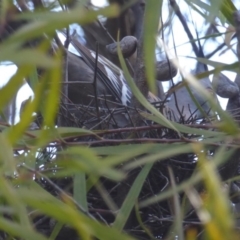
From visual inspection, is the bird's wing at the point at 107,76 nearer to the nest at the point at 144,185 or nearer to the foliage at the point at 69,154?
the nest at the point at 144,185

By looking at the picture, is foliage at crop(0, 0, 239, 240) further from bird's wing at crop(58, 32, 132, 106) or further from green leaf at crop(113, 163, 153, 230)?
bird's wing at crop(58, 32, 132, 106)

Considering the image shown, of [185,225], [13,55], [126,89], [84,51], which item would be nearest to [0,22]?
[13,55]

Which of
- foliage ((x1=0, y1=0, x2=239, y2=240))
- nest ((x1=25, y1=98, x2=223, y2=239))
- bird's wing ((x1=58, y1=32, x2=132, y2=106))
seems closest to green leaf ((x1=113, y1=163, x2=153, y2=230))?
foliage ((x1=0, y1=0, x2=239, y2=240))

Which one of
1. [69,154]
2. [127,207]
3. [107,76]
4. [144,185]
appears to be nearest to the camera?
[69,154]

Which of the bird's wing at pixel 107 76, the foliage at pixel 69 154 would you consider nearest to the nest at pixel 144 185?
the foliage at pixel 69 154

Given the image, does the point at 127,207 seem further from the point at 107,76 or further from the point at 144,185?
the point at 107,76

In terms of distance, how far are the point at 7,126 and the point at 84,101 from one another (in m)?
0.79

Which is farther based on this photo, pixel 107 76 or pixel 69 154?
pixel 107 76

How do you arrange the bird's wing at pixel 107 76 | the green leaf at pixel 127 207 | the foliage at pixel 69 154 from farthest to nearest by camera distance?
the bird's wing at pixel 107 76 → the green leaf at pixel 127 207 → the foliage at pixel 69 154

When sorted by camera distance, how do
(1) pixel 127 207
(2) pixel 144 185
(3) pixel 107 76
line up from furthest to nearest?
(3) pixel 107 76
(2) pixel 144 185
(1) pixel 127 207

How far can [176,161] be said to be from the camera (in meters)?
1.24

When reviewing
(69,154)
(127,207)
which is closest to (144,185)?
(127,207)

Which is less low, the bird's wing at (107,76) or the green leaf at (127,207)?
the bird's wing at (107,76)

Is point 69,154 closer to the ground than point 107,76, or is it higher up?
closer to the ground
